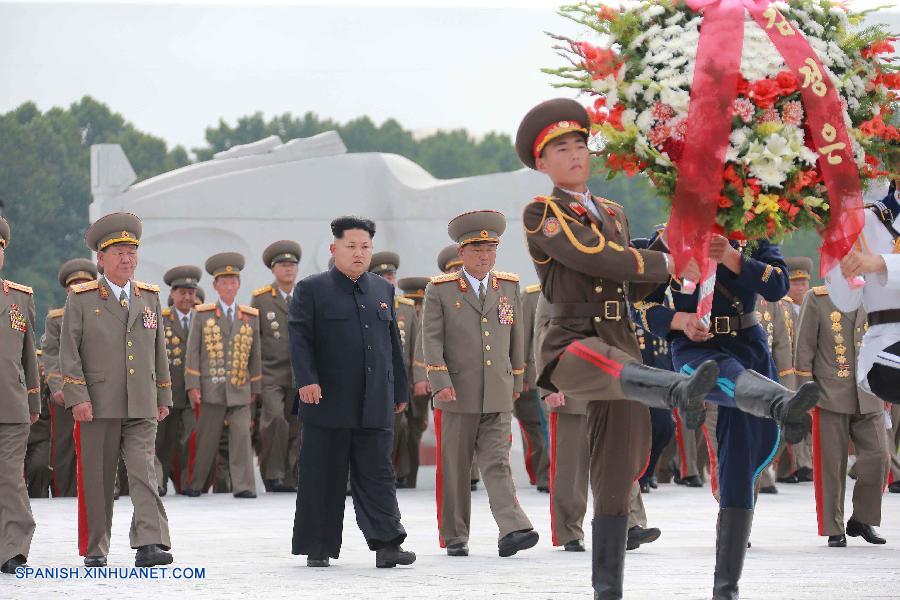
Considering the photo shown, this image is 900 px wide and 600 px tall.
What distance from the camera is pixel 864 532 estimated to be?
9.89 metres

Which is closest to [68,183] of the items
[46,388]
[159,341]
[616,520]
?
[46,388]

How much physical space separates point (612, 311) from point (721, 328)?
0.57 meters

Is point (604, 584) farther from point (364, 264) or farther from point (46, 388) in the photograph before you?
point (46, 388)

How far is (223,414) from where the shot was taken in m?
15.5

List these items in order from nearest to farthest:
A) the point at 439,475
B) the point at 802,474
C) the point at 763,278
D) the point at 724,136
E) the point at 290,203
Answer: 1. the point at 724,136
2. the point at 763,278
3. the point at 439,475
4. the point at 802,474
5. the point at 290,203

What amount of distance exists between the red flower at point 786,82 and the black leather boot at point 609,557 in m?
1.75

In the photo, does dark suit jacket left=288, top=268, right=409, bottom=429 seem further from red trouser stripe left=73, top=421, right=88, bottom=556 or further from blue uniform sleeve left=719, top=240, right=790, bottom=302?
blue uniform sleeve left=719, top=240, right=790, bottom=302

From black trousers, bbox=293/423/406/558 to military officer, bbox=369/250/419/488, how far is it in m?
6.86

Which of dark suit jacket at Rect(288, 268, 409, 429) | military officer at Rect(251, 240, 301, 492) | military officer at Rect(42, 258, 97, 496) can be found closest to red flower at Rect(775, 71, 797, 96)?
dark suit jacket at Rect(288, 268, 409, 429)

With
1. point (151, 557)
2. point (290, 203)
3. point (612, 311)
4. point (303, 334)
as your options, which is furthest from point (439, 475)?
point (290, 203)

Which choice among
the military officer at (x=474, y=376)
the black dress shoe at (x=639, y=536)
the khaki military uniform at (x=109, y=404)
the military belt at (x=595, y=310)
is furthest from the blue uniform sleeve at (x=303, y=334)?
the military belt at (x=595, y=310)

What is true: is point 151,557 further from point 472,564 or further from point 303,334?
point 472,564

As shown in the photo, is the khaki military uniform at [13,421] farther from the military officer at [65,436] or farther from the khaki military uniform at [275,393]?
the khaki military uniform at [275,393]

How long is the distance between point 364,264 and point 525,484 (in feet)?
25.4
